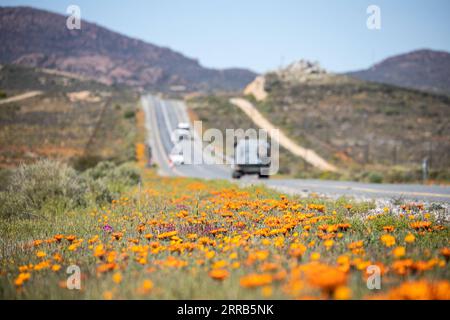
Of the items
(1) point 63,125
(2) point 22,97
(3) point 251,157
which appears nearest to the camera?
(3) point 251,157

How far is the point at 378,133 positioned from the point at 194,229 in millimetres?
48645

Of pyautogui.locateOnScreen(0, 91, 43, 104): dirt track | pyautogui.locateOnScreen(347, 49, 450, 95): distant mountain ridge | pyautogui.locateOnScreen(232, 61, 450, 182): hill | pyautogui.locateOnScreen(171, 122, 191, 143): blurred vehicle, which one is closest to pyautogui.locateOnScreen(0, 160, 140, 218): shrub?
pyautogui.locateOnScreen(232, 61, 450, 182): hill

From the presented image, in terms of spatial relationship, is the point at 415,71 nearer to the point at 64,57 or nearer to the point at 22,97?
the point at 22,97

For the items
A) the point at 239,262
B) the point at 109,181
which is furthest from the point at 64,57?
the point at 239,262

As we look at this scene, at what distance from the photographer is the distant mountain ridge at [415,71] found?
116 metres

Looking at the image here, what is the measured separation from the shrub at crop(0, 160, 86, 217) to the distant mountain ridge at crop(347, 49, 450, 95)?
10447cm

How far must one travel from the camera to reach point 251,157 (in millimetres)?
21156

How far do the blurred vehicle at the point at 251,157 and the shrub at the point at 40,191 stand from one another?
12146mm

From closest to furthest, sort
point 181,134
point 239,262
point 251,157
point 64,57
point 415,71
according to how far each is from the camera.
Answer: point 239,262 → point 251,157 → point 181,134 → point 415,71 → point 64,57

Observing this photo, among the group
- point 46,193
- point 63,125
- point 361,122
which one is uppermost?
point 361,122

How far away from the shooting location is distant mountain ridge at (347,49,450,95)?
11640 cm

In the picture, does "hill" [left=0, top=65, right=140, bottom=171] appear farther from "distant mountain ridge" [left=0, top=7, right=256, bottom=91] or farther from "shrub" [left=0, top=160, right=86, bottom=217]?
"distant mountain ridge" [left=0, top=7, right=256, bottom=91]

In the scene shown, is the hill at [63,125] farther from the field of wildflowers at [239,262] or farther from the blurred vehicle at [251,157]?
the field of wildflowers at [239,262]

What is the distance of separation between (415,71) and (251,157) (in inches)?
5686
